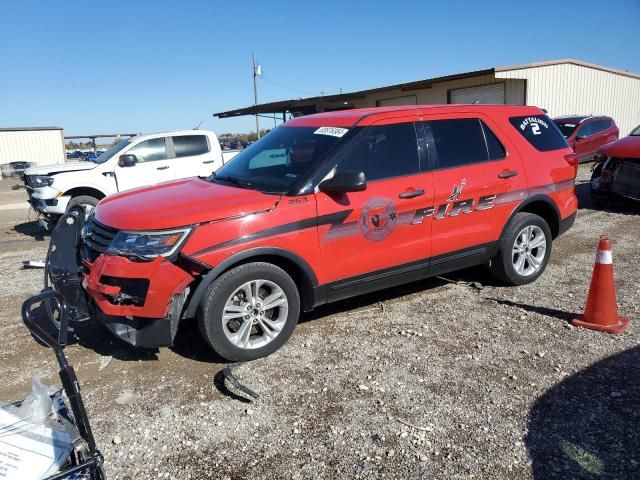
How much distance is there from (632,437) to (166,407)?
2.75 meters

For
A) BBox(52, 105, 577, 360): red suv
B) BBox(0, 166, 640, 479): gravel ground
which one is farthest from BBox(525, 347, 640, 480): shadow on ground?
BBox(52, 105, 577, 360): red suv

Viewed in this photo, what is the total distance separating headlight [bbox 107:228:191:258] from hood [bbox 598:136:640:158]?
317 inches

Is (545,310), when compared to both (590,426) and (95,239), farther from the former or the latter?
(95,239)

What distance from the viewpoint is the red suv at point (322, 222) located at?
350cm

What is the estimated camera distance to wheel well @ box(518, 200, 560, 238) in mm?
5216

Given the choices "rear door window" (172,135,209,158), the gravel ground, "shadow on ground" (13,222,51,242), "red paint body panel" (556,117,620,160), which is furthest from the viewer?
"red paint body panel" (556,117,620,160)

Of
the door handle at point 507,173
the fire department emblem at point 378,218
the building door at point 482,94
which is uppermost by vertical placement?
the building door at point 482,94

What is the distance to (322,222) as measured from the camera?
389cm

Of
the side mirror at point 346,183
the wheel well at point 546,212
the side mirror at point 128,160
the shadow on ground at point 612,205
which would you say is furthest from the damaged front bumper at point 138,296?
the shadow on ground at point 612,205

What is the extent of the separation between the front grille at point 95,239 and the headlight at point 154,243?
0.18 meters

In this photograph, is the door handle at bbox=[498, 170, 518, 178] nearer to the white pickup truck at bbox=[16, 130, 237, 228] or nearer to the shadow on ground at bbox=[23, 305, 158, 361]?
the shadow on ground at bbox=[23, 305, 158, 361]

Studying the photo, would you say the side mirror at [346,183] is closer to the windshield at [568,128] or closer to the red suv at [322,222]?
the red suv at [322,222]

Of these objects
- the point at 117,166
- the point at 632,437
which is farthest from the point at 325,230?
the point at 117,166

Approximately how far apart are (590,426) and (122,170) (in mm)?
8603
